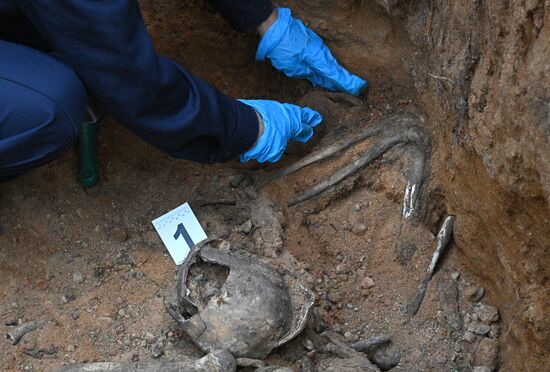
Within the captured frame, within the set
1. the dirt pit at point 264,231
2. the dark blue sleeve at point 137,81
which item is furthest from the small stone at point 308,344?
the dark blue sleeve at point 137,81

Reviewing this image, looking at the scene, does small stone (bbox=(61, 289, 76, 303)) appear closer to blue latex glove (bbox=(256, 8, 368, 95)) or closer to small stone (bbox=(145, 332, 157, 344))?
small stone (bbox=(145, 332, 157, 344))

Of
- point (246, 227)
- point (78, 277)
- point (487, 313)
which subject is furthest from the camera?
point (246, 227)

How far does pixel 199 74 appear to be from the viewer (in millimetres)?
3572

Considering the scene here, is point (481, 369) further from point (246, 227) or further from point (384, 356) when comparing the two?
point (246, 227)

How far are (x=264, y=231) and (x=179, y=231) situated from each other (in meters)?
0.35

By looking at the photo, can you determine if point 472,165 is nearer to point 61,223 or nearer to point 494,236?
point 494,236

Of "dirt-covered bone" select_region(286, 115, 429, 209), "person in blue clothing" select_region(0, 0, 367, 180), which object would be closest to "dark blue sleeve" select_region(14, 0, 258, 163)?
"person in blue clothing" select_region(0, 0, 367, 180)

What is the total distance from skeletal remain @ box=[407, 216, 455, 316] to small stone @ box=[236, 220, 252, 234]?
71cm

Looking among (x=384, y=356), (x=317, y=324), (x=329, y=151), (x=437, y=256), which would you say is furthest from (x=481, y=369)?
(x=329, y=151)

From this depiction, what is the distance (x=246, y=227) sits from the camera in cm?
314

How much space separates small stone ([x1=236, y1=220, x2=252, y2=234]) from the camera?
10.3ft

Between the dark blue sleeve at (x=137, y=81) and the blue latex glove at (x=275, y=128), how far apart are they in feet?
0.30

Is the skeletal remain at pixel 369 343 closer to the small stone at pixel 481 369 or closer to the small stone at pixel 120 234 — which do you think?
the small stone at pixel 481 369

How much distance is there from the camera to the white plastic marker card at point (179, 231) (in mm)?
3125
